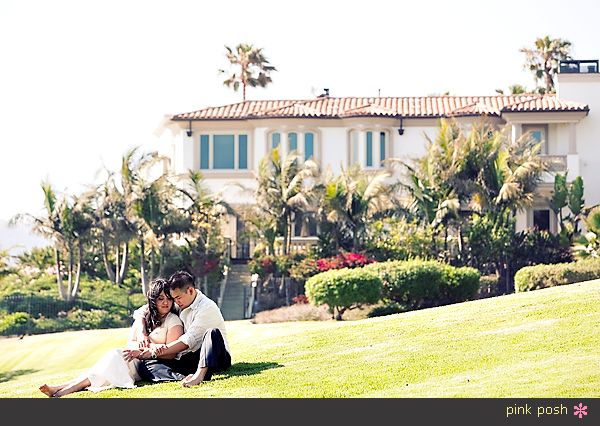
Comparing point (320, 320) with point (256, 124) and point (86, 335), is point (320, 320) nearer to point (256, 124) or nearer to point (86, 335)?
point (86, 335)

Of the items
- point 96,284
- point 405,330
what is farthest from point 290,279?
point 405,330

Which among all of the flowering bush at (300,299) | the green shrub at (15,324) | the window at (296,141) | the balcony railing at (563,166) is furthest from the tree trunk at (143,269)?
the balcony railing at (563,166)

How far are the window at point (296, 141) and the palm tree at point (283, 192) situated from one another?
665 centimetres

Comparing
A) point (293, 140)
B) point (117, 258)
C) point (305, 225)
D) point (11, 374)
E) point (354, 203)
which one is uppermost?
point (293, 140)

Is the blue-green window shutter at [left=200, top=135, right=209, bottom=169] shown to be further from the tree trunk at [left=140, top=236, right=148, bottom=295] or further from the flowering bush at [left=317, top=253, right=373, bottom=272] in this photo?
the flowering bush at [left=317, top=253, right=373, bottom=272]

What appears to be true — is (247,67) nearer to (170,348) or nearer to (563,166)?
(563,166)

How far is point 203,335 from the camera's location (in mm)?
15312

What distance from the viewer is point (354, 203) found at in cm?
4056

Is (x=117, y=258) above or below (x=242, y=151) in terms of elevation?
below

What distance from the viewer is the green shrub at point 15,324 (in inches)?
1419

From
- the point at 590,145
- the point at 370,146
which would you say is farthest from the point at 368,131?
the point at 590,145

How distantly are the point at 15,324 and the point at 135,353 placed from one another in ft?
72.7

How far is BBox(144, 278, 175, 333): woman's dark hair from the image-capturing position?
50.2 feet

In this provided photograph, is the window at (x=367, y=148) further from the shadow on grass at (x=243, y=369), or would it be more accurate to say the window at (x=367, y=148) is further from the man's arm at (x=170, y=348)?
the man's arm at (x=170, y=348)
